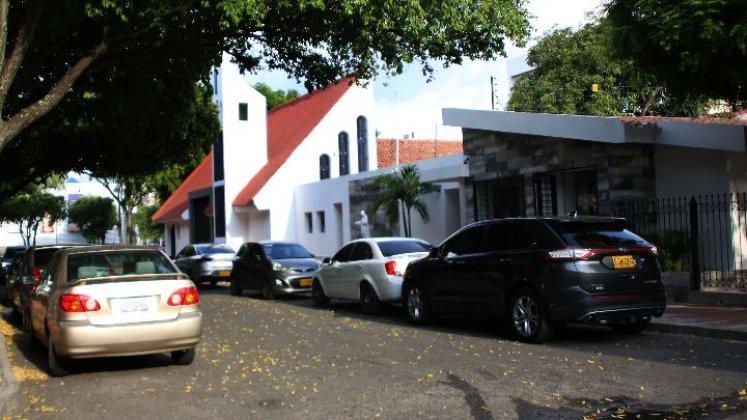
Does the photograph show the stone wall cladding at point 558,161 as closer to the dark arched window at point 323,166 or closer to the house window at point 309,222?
the house window at point 309,222

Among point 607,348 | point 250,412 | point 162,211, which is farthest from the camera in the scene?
point 162,211

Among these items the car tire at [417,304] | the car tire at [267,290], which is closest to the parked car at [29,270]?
the car tire at [267,290]

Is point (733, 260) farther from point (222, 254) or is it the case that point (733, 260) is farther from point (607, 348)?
point (222, 254)

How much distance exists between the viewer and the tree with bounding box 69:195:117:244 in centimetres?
7106

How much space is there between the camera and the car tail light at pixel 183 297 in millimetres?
8820

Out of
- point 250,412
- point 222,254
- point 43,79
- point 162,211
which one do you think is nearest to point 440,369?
point 250,412

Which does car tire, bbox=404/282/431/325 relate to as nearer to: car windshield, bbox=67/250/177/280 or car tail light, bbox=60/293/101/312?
car windshield, bbox=67/250/177/280

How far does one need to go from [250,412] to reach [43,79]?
12675 millimetres

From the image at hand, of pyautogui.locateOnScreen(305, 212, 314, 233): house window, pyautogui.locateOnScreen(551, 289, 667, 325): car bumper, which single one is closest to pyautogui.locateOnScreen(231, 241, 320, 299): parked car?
pyautogui.locateOnScreen(551, 289, 667, 325): car bumper

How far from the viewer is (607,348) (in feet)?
32.2

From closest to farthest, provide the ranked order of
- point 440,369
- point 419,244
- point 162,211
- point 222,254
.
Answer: point 440,369
point 419,244
point 222,254
point 162,211

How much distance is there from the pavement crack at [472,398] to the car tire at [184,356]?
326 centimetres

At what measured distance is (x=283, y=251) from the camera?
1950 centimetres

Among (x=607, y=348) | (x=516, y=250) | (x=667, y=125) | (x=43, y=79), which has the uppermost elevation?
(x=43, y=79)
